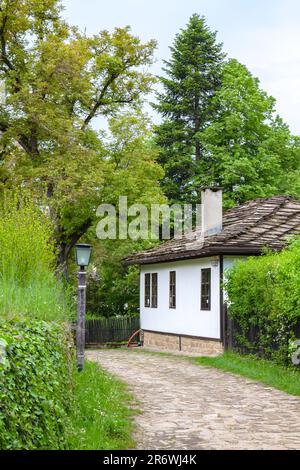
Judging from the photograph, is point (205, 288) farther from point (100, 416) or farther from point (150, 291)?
point (100, 416)

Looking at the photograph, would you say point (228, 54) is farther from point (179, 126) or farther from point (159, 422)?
point (159, 422)

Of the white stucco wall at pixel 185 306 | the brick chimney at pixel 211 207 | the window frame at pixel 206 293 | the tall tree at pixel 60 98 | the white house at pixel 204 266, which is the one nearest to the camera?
the white house at pixel 204 266

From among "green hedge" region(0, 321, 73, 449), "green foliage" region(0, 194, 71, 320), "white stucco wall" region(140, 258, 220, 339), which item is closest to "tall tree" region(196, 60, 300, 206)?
"white stucco wall" region(140, 258, 220, 339)

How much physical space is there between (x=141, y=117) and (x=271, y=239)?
908 centimetres

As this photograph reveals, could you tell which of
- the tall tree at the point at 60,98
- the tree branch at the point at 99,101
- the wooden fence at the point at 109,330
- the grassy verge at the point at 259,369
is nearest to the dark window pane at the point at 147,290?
the wooden fence at the point at 109,330

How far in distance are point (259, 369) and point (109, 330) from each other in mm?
12629

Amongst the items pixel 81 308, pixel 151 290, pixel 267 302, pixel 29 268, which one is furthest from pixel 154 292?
pixel 29 268

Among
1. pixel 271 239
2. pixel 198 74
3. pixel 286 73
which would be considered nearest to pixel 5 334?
pixel 271 239

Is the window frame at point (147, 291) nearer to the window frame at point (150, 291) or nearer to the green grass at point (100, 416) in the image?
the window frame at point (150, 291)

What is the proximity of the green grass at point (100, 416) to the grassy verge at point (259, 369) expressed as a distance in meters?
2.93

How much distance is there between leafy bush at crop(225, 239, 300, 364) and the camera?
11.6 metres

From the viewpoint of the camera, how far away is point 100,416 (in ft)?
24.8

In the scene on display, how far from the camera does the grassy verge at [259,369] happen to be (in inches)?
444

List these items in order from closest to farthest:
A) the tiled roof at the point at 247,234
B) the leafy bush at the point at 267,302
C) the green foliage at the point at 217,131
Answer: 1. the leafy bush at the point at 267,302
2. the tiled roof at the point at 247,234
3. the green foliage at the point at 217,131
